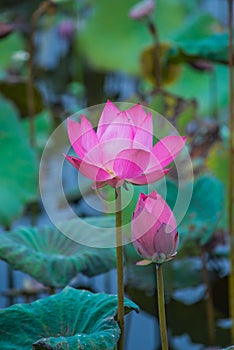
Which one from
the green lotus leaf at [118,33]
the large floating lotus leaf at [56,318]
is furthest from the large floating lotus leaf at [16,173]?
the green lotus leaf at [118,33]

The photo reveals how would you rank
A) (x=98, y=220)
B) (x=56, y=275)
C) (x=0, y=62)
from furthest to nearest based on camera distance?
(x=0, y=62) < (x=98, y=220) < (x=56, y=275)

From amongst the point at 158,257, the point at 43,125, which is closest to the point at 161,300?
the point at 158,257

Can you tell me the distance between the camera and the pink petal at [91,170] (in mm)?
691

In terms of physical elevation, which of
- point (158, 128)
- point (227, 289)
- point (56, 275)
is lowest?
point (227, 289)

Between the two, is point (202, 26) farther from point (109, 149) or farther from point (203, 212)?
point (109, 149)

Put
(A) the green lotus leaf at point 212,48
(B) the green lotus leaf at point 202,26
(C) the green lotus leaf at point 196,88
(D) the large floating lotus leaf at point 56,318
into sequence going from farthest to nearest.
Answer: (C) the green lotus leaf at point 196,88 < (B) the green lotus leaf at point 202,26 < (A) the green lotus leaf at point 212,48 < (D) the large floating lotus leaf at point 56,318

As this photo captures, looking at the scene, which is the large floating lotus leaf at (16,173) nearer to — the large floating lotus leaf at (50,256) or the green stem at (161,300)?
the large floating lotus leaf at (50,256)

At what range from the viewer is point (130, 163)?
697mm

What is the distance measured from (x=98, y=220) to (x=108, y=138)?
1.58ft

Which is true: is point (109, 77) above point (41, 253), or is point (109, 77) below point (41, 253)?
above

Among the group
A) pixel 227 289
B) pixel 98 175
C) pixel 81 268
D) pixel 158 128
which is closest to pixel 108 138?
pixel 98 175

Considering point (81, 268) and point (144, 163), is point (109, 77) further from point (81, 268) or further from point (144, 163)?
point (144, 163)

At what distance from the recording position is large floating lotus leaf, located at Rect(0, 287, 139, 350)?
0.80 metres

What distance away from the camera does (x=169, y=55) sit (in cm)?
167
